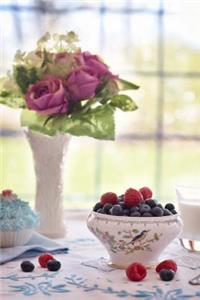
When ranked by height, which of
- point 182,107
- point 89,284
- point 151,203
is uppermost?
point 182,107

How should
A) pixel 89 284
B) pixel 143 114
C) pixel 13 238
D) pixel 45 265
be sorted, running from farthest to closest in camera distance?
pixel 143 114, pixel 13 238, pixel 45 265, pixel 89 284

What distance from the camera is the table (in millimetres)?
904

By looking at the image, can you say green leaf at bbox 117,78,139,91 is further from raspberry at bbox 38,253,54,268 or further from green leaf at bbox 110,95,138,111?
raspberry at bbox 38,253,54,268

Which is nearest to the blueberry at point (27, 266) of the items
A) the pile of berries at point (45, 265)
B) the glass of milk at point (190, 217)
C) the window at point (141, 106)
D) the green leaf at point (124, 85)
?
the pile of berries at point (45, 265)

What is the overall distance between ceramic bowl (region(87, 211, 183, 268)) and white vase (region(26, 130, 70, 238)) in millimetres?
293

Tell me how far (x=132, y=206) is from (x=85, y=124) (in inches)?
11.3

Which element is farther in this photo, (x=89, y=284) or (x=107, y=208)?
(x=107, y=208)

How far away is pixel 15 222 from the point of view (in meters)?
1.19

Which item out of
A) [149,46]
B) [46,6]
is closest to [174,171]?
[149,46]

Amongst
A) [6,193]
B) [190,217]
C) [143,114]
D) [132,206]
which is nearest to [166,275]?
[132,206]

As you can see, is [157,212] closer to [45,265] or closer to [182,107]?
[45,265]

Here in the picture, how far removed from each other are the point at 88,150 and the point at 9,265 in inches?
57.9

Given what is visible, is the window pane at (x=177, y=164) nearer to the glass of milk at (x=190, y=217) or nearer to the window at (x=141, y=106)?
the window at (x=141, y=106)

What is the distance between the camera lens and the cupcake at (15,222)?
3.87 ft
